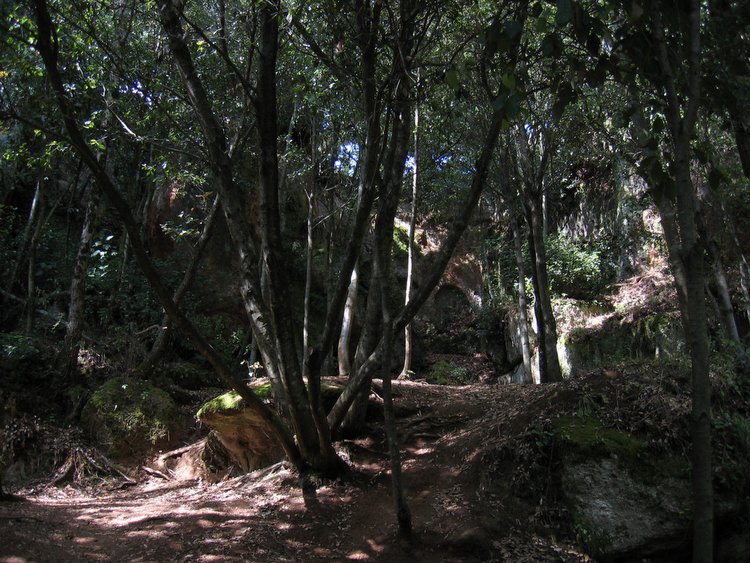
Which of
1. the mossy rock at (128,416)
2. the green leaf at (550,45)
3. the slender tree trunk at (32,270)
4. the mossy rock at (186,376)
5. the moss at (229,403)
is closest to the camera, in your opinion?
the green leaf at (550,45)

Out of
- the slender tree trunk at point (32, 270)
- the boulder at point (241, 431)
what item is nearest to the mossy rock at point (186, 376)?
the slender tree trunk at point (32, 270)

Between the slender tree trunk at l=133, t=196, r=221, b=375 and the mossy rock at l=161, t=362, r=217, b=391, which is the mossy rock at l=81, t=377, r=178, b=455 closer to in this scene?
the slender tree trunk at l=133, t=196, r=221, b=375

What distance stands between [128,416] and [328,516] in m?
5.66

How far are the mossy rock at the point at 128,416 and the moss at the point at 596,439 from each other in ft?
25.1

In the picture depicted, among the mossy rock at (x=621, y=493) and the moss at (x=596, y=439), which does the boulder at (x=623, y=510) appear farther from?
the moss at (x=596, y=439)

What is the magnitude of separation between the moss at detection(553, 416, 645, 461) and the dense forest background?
1007 mm

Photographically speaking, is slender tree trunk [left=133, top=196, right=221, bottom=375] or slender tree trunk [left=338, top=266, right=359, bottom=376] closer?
slender tree trunk [left=133, top=196, right=221, bottom=375]

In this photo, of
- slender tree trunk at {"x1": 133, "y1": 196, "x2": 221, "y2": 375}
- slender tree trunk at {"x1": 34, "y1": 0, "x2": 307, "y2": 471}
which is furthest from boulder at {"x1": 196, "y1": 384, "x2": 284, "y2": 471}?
slender tree trunk at {"x1": 133, "y1": 196, "x2": 221, "y2": 375}

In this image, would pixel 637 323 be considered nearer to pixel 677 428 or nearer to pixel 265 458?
pixel 677 428

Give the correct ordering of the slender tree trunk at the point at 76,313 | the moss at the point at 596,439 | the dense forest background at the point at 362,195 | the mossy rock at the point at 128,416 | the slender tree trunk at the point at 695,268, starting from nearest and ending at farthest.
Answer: the slender tree trunk at the point at 695,268 → the dense forest background at the point at 362,195 → the moss at the point at 596,439 → the mossy rock at the point at 128,416 → the slender tree trunk at the point at 76,313

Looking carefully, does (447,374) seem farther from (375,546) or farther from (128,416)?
(375,546)

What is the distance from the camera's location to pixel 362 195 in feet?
19.0

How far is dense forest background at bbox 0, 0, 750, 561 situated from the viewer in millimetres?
3752

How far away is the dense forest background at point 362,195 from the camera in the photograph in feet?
12.3
